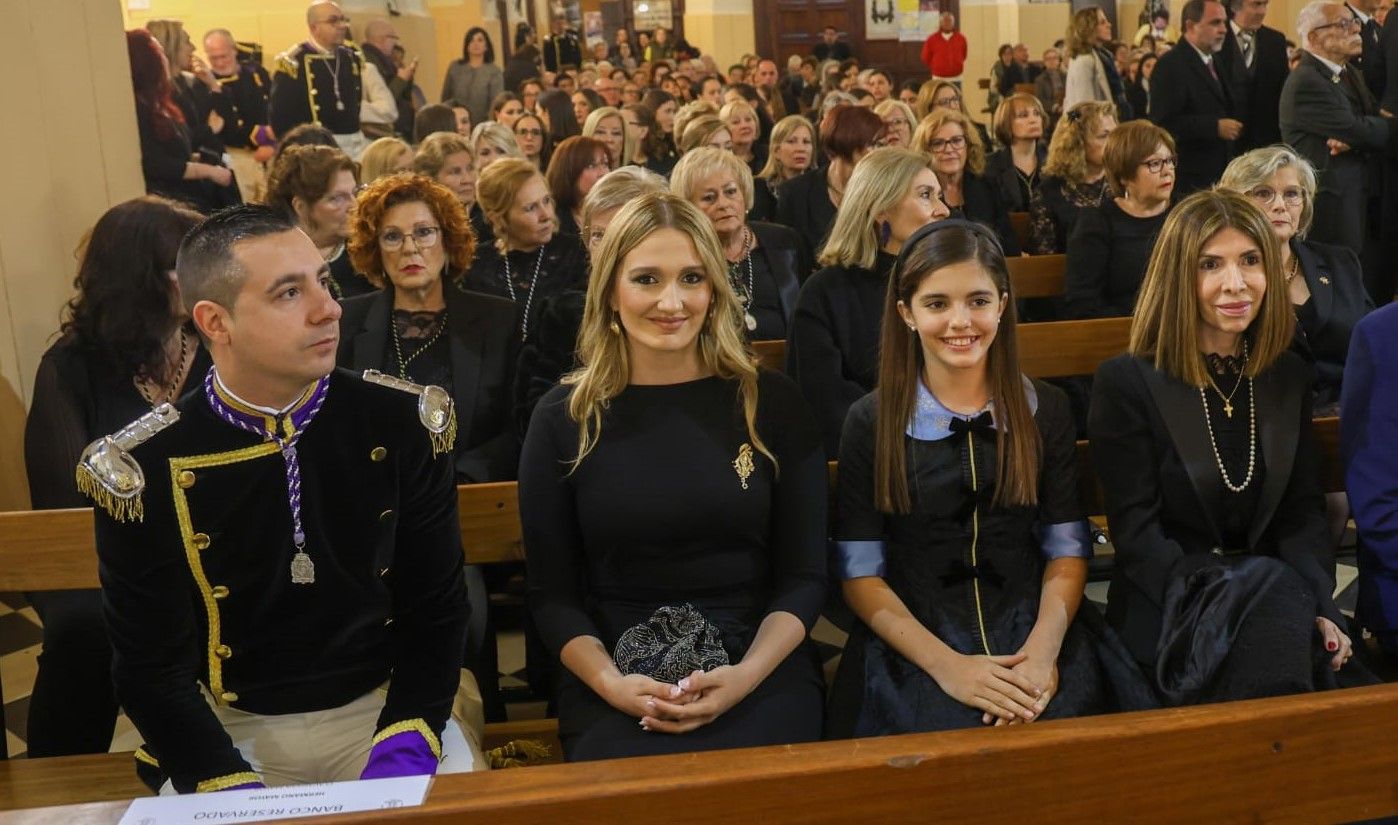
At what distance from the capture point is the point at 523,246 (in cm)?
488

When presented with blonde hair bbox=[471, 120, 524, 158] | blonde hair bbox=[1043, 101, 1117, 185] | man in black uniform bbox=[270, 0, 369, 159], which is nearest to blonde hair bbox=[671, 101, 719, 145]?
blonde hair bbox=[471, 120, 524, 158]

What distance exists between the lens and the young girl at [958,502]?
9.21 ft

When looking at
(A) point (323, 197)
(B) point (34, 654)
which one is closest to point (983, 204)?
(A) point (323, 197)

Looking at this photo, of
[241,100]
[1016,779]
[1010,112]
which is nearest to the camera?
[1016,779]

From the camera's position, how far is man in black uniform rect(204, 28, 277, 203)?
31.3 ft

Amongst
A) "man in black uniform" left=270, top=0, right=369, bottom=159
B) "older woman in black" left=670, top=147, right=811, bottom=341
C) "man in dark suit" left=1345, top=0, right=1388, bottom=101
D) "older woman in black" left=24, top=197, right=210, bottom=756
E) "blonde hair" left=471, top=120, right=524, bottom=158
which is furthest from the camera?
"man in black uniform" left=270, top=0, right=369, bottom=159

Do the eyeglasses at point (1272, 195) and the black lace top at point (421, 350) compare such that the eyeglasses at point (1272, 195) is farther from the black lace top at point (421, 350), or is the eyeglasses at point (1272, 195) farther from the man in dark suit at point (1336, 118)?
the man in dark suit at point (1336, 118)

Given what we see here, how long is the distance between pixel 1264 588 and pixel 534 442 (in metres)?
1.48

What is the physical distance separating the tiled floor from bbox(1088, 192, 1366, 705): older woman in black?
3.14ft

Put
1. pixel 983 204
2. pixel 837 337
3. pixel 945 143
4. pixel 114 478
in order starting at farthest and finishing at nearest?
pixel 983 204 → pixel 945 143 → pixel 837 337 → pixel 114 478

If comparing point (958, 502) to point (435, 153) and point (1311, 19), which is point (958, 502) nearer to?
point (435, 153)

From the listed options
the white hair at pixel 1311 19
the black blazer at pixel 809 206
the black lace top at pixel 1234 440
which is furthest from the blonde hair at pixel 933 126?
the black lace top at pixel 1234 440

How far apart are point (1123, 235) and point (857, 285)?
5.35 ft

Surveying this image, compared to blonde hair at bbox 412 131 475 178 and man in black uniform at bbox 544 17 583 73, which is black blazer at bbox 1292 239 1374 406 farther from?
man in black uniform at bbox 544 17 583 73
